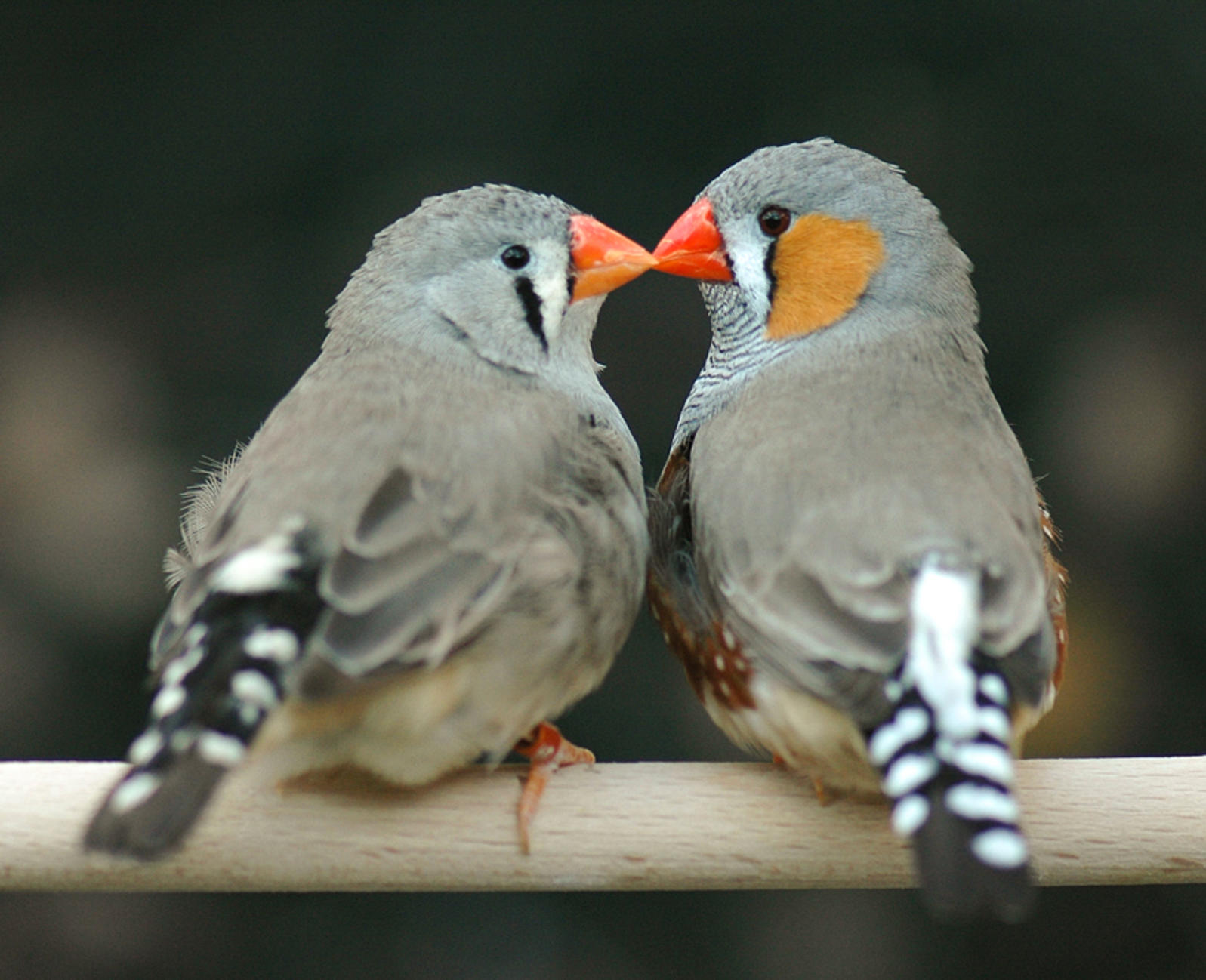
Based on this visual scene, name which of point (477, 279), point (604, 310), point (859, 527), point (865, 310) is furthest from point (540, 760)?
point (604, 310)

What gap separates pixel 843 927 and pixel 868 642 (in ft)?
5.44

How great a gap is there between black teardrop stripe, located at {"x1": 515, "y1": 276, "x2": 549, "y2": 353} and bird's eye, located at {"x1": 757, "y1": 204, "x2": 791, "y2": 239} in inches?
11.5

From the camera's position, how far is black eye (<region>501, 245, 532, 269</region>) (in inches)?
65.2

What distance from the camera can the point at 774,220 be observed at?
5.75 feet

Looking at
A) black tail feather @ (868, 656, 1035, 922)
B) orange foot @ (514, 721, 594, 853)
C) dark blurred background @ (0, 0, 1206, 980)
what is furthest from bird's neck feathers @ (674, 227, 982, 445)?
dark blurred background @ (0, 0, 1206, 980)

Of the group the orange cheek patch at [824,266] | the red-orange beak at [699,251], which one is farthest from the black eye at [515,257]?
the orange cheek patch at [824,266]

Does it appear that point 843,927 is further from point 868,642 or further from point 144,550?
point 868,642

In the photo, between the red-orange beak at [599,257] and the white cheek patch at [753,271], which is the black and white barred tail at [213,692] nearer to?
the red-orange beak at [599,257]

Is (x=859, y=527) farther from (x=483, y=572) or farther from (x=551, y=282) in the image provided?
(x=551, y=282)

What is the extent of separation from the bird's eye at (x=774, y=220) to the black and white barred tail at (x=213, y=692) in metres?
0.74

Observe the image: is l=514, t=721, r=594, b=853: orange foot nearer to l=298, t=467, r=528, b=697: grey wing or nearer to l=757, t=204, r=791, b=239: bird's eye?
l=298, t=467, r=528, b=697: grey wing

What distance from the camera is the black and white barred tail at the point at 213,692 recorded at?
1077 millimetres

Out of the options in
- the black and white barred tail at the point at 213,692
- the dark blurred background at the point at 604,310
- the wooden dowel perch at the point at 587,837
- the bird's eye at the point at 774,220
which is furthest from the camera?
the dark blurred background at the point at 604,310

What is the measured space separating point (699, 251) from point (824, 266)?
161mm
